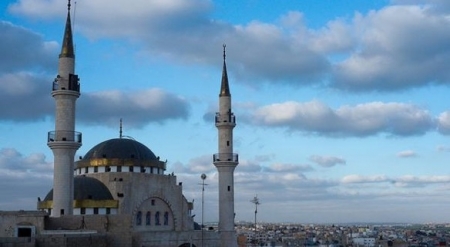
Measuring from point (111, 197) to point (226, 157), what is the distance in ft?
30.8

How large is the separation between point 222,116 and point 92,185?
11160 mm

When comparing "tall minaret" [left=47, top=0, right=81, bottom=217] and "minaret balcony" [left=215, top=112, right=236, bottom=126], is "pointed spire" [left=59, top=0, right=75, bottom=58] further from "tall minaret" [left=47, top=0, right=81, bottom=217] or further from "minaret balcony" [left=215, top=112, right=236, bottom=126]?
"minaret balcony" [left=215, top=112, right=236, bottom=126]

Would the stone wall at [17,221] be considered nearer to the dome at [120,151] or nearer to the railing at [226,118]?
the dome at [120,151]

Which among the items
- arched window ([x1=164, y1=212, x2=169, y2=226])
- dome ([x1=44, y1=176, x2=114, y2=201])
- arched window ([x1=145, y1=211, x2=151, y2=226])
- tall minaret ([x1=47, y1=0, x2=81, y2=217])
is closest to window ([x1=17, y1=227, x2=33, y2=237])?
tall minaret ([x1=47, y1=0, x2=81, y2=217])

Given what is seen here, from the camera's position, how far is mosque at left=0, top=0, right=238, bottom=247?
3088 cm

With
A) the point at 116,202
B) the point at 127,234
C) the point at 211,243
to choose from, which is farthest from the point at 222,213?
the point at 127,234

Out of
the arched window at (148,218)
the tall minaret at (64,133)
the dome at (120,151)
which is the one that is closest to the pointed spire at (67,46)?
the tall minaret at (64,133)

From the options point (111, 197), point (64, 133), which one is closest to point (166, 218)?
point (111, 197)

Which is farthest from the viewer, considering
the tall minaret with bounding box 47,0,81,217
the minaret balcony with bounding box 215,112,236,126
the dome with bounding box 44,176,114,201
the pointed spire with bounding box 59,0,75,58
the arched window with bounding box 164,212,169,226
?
the minaret balcony with bounding box 215,112,236,126

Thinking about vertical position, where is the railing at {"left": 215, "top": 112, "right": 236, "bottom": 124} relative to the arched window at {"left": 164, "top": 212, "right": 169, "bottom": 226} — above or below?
above

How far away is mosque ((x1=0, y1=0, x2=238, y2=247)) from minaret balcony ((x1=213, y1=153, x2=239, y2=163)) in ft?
0.24

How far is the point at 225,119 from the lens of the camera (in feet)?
143

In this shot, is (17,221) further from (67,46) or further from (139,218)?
(67,46)

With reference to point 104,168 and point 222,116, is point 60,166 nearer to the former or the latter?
point 104,168
